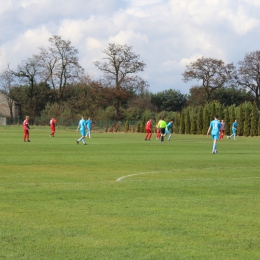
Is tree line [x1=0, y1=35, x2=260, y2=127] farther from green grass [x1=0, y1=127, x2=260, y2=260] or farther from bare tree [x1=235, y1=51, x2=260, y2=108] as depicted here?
green grass [x1=0, y1=127, x2=260, y2=260]

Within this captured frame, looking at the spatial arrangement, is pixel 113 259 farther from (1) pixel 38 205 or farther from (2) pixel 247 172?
(2) pixel 247 172

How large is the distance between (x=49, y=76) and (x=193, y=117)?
98.4ft

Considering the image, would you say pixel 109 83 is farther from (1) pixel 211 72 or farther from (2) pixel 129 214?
(2) pixel 129 214

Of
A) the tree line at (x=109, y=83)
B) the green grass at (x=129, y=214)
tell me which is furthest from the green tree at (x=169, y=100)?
the green grass at (x=129, y=214)

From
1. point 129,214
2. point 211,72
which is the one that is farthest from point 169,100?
point 129,214

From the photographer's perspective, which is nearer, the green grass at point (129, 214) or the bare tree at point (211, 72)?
the green grass at point (129, 214)

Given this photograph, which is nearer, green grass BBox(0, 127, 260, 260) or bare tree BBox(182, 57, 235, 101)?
green grass BBox(0, 127, 260, 260)

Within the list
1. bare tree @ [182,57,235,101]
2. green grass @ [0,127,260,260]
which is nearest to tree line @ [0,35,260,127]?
bare tree @ [182,57,235,101]

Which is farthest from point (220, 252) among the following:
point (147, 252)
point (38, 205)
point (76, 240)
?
point (38, 205)

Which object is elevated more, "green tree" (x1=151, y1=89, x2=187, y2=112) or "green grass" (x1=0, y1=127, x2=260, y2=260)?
"green tree" (x1=151, y1=89, x2=187, y2=112)

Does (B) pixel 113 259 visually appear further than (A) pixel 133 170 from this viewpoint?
No

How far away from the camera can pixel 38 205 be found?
10.8 metres

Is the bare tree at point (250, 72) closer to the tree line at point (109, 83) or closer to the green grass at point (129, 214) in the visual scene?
the tree line at point (109, 83)

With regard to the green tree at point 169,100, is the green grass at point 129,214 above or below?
below
